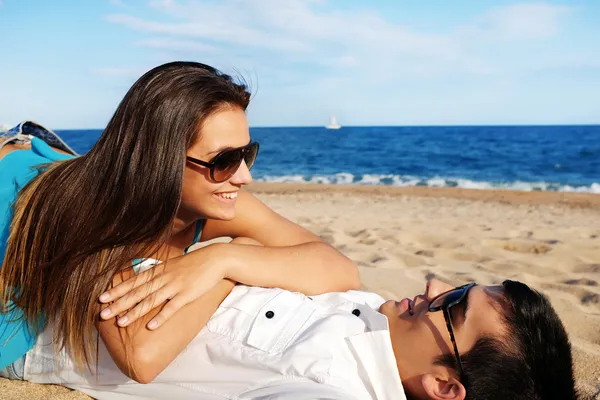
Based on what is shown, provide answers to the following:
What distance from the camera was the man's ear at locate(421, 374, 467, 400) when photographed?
2.06 metres

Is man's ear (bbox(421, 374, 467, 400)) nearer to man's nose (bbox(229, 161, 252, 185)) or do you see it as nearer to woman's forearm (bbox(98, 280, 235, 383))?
woman's forearm (bbox(98, 280, 235, 383))

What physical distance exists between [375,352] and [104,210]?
120 cm

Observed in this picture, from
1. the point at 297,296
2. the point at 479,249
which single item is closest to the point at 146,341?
the point at 297,296

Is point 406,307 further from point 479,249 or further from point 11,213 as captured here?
point 479,249

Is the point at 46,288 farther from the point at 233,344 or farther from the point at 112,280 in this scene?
the point at 233,344

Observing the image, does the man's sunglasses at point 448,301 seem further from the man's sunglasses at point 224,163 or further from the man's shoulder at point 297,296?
the man's sunglasses at point 224,163

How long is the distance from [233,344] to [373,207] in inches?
301

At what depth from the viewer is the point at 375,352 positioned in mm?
2174

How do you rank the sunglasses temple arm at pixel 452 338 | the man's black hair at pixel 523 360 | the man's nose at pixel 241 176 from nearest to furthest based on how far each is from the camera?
the man's black hair at pixel 523 360, the sunglasses temple arm at pixel 452 338, the man's nose at pixel 241 176

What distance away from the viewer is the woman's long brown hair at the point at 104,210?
225 centimetres

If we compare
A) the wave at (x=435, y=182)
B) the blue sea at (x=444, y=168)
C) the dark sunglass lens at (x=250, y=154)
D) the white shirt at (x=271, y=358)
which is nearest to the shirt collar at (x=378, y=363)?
the white shirt at (x=271, y=358)

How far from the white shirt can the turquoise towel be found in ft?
0.30

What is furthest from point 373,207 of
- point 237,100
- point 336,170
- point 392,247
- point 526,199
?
point 336,170

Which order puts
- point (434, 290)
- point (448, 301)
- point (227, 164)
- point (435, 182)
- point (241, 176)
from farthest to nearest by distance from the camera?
point (435, 182)
point (241, 176)
point (227, 164)
point (434, 290)
point (448, 301)
